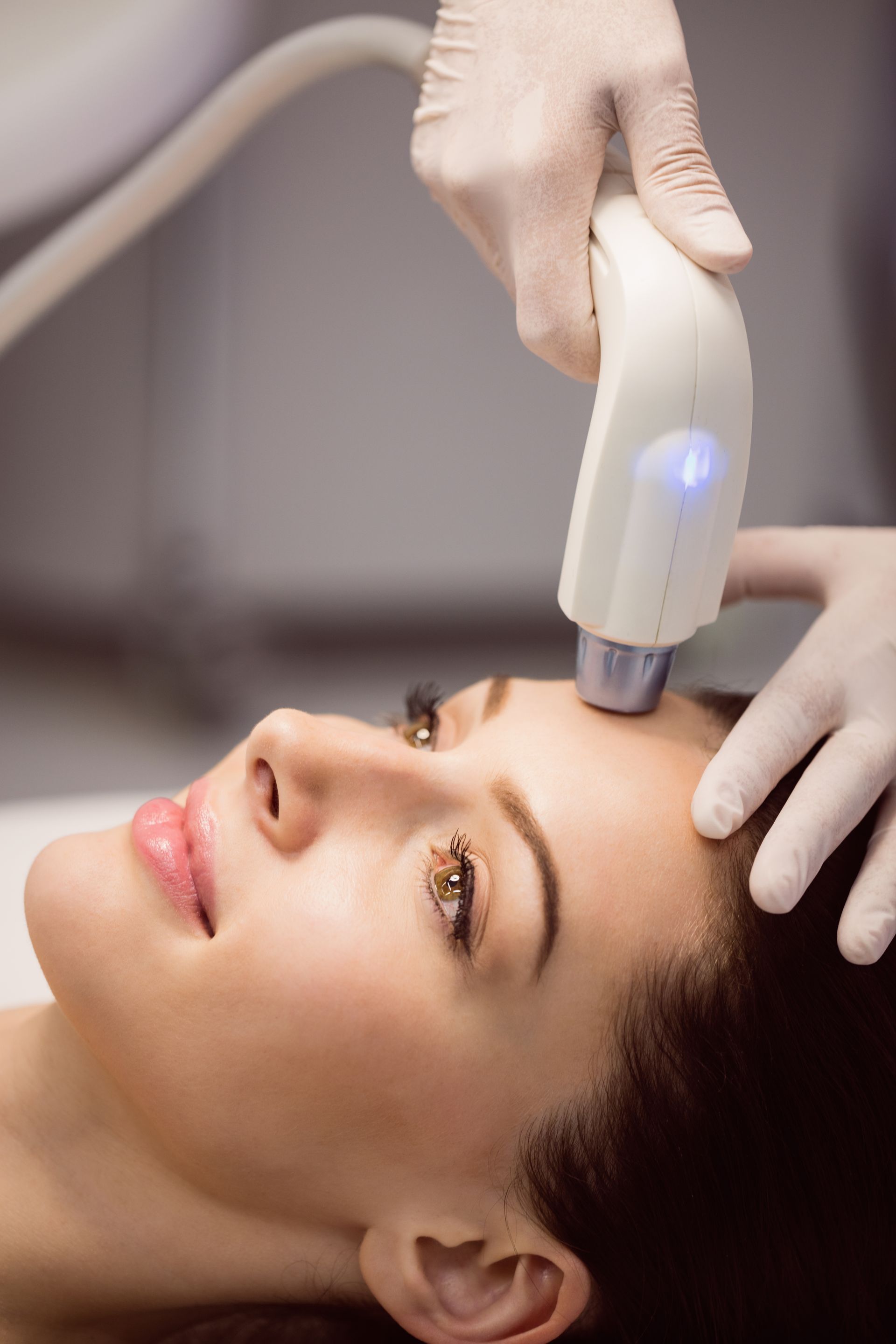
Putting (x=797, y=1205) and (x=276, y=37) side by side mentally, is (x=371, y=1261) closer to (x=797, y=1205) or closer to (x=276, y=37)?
(x=797, y=1205)

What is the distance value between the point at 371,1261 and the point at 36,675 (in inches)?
56.7

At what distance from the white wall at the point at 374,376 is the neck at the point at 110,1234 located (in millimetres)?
1258

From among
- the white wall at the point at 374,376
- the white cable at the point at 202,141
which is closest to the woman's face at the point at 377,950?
the white cable at the point at 202,141

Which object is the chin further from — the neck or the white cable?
the white cable

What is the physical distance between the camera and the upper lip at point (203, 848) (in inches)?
33.5

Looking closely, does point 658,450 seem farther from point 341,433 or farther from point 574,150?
point 341,433

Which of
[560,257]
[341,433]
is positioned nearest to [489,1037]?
[560,257]

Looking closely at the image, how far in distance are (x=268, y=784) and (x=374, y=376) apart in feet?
4.40

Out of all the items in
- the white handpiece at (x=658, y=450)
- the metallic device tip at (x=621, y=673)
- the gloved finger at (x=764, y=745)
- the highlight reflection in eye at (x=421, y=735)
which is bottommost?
the highlight reflection in eye at (x=421, y=735)

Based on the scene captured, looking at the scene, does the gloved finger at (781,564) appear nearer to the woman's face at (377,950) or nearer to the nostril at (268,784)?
the woman's face at (377,950)

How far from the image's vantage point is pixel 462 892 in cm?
83

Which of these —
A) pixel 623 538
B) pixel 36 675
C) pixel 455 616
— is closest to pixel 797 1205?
pixel 623 538

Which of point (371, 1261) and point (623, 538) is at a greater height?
point (623, 538)

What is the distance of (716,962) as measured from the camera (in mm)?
847
